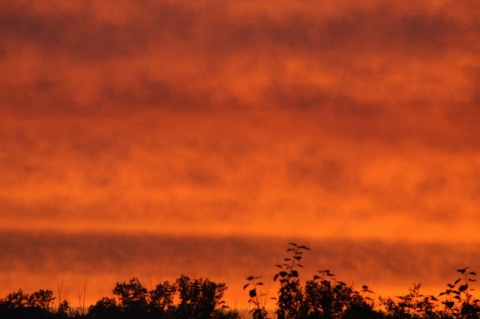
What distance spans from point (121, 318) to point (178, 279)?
9.84 metres

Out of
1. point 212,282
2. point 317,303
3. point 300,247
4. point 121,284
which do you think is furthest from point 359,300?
point 121,284

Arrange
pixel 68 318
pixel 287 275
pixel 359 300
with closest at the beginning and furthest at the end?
pixel 287 275 → pixel 359 300 → pixel 68 318

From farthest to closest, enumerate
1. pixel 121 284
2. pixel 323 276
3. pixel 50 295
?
pixel 121 284, pixel 50 295, pixel 323 276

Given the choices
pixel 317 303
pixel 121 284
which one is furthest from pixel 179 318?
pixel 317 303

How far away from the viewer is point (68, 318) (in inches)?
3858

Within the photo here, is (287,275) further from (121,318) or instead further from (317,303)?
(121,318)

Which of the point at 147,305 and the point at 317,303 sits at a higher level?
the point at 147,305

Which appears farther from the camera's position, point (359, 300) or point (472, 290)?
point (359, 300)

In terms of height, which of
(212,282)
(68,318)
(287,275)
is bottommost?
(287,275)

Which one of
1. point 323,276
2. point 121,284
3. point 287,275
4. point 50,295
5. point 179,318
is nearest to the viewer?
point 287,275

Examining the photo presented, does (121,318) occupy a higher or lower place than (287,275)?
higher

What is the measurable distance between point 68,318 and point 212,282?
24856mm

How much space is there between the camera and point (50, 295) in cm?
11369

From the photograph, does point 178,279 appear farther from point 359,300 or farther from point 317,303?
point 317,303
